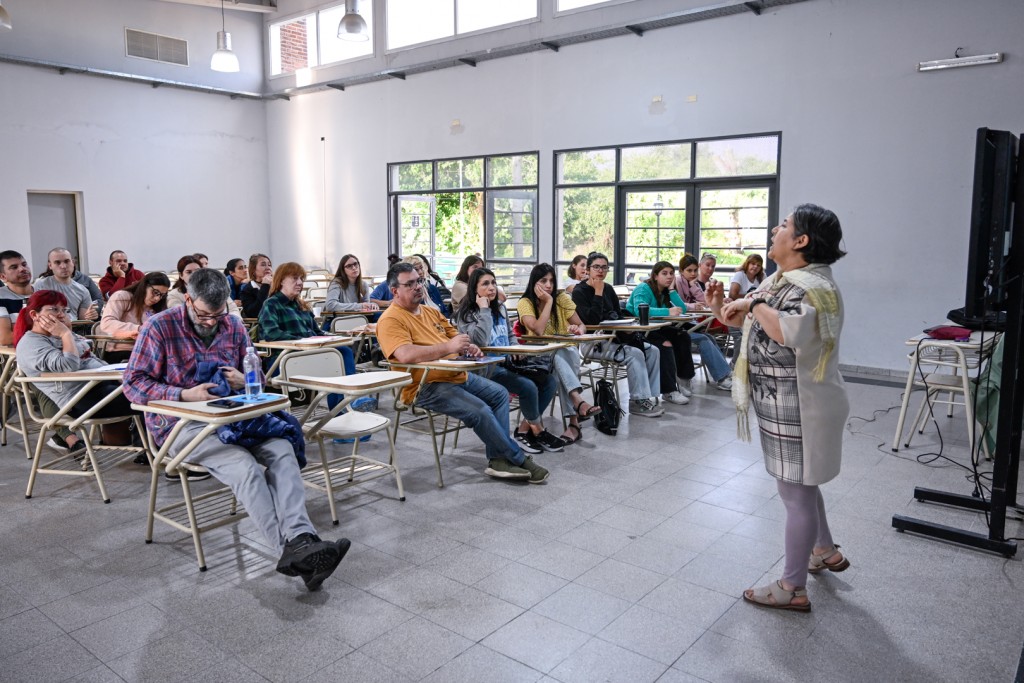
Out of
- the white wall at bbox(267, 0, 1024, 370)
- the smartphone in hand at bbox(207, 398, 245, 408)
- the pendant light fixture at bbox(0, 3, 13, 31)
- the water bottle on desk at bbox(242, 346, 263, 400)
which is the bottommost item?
the smartphone in hand at bbox(207, 398, 245, 408)

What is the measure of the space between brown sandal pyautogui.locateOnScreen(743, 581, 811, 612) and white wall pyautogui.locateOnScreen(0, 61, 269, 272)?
1177 centimetres

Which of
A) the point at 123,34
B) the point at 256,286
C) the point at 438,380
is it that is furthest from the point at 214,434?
the point at 123,34

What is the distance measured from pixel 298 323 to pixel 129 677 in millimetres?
3323

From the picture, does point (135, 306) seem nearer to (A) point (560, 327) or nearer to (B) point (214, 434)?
(B) point (214, 434)

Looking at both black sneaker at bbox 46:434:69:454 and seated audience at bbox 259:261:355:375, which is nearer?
black sneaker at bbox 46:434:69:454

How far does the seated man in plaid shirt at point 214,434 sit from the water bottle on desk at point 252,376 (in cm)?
10

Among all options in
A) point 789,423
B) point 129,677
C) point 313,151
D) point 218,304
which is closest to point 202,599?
point 129,677

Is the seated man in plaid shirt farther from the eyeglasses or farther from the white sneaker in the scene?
the white sneaker

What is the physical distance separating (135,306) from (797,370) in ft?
13.8

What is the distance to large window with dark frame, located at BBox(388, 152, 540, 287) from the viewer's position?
34.8ft

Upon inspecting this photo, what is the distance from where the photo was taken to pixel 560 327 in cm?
545

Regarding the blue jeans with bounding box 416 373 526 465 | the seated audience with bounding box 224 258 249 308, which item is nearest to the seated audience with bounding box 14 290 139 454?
the blue jeans with bounding box 416 373 526 465

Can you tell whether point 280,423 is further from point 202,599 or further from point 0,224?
point 0,224

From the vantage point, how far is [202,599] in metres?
2.83
